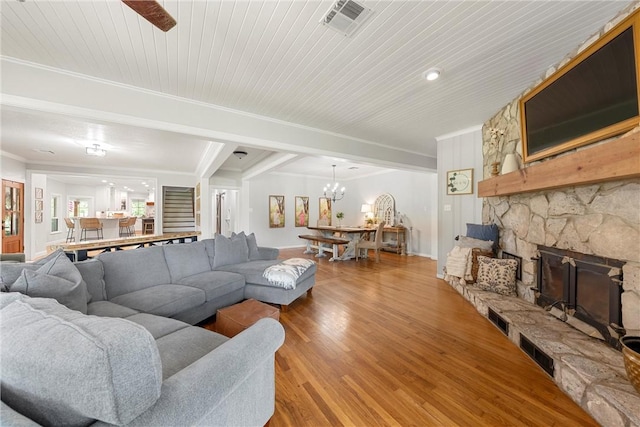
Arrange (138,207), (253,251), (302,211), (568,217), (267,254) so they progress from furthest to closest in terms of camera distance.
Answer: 1. (138,207)
2. (302,211)
3. (267,254)
4. (253,251)
5. (568,217)

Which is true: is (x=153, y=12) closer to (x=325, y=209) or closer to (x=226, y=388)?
(x=226, y=388)

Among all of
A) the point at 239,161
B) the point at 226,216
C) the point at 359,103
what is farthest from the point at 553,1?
the point at 226,216

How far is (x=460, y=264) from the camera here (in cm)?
345

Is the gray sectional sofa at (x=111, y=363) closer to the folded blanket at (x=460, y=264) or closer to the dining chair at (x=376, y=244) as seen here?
the folded blanket at (x=460, y=264)

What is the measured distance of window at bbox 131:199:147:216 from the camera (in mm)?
13695

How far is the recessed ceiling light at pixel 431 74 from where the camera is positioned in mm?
2318

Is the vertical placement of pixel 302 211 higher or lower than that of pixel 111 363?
higher

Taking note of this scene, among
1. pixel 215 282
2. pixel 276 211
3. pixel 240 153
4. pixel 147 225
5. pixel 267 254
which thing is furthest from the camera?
pixel 147 225

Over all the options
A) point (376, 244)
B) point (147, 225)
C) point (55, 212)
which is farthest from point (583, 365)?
point (55, 212)

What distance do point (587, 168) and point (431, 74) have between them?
1.47 metres

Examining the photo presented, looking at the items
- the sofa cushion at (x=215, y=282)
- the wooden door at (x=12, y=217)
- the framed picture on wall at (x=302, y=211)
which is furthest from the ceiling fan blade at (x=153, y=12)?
the framed picture on wall at (x=302, y=211)

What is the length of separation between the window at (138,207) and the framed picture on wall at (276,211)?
33.1 ft

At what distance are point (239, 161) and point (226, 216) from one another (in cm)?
329

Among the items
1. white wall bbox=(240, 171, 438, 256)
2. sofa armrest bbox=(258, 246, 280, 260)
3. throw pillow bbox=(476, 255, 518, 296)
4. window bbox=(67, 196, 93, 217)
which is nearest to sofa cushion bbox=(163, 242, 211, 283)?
sofa armrest bbox=(258, 246, 280, 260)
